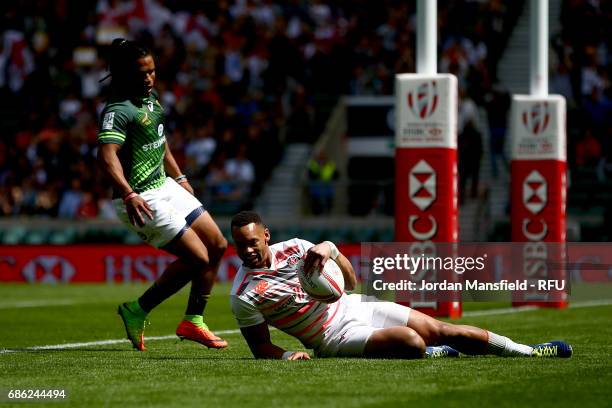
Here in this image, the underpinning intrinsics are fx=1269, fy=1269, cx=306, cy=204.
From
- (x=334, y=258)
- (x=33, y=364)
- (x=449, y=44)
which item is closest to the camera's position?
(x=334, y=258)

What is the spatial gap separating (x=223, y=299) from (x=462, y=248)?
12.8ft

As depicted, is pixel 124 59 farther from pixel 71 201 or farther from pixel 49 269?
pixel 71 201

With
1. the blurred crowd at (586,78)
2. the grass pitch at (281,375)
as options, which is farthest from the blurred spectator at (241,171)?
the grass pitch at (281,375)

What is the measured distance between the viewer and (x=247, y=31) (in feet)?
90.4

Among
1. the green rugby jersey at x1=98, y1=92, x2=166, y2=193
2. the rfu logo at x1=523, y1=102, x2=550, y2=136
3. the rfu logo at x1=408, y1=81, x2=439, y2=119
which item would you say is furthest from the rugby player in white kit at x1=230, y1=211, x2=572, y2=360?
the rfu logo at x1=523, y1=102, x2=550, y2=136

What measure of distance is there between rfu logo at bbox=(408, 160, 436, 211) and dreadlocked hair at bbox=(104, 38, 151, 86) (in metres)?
4.99

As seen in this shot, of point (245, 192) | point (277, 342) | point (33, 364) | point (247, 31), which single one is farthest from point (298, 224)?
point (33, 364)

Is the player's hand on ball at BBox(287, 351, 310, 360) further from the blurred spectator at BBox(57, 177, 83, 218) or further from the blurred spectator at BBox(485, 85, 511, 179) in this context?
the blurred spectator at BBox(57, 177, 83, 218)

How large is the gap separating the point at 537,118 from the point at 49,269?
37.9 ft

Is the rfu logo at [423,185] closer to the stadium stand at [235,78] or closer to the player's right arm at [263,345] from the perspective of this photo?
the player's right arm at [263,345]

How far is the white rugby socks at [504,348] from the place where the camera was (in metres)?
8.68

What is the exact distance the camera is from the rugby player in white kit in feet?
27.6

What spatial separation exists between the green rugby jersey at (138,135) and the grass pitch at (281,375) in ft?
4.57

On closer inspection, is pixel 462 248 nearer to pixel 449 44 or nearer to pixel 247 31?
pixel 449 44
